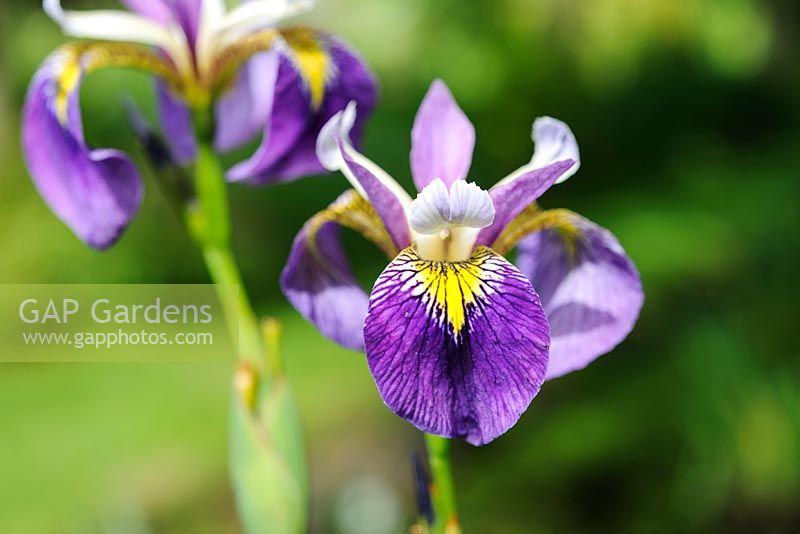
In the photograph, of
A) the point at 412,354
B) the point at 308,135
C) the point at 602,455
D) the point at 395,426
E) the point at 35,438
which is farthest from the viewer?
the point at 35,438

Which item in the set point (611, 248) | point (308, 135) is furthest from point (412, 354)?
point (308, 135)

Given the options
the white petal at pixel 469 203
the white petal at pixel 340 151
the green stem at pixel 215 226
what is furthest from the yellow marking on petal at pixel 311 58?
the white petal at pixel 469 203

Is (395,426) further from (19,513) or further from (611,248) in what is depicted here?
(611,248)

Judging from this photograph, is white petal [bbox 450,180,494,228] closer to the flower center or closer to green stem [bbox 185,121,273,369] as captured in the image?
the flower center

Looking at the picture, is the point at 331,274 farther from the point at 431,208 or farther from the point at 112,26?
the point at 112,26

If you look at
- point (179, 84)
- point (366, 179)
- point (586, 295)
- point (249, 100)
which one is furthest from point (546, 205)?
point (366, 179)

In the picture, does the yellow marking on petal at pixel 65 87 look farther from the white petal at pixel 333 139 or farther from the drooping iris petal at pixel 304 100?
the white petal at pixel 333 139
